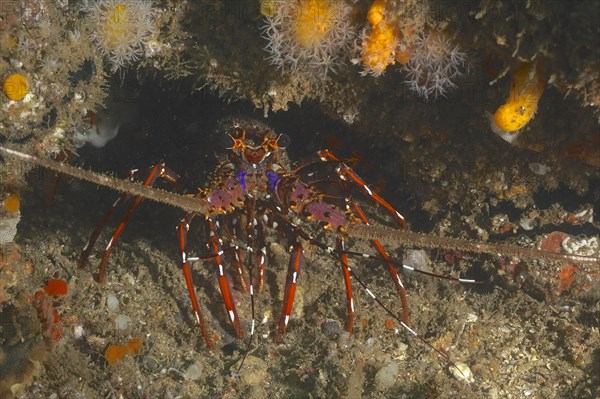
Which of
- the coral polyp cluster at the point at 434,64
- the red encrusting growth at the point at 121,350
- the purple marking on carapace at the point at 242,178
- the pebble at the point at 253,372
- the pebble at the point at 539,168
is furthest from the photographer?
the purple marking on carapace at the point at 242,178

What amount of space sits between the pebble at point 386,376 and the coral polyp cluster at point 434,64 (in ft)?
6.21

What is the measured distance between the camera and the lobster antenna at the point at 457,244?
248 cm

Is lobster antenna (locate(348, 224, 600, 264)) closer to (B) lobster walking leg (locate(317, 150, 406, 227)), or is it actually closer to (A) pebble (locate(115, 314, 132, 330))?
(B) lobster walking leg (locate(317, 150, 406, 227))

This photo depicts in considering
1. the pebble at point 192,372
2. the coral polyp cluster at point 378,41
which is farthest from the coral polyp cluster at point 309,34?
the pebble at point 192,372

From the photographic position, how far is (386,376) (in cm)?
317

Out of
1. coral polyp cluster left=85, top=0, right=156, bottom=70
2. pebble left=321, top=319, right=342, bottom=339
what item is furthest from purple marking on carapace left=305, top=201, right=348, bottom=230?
coral polyp cluster left=85, top=0, right=156, bottom=70

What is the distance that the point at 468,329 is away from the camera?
149 inches

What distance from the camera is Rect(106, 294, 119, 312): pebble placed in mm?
3504

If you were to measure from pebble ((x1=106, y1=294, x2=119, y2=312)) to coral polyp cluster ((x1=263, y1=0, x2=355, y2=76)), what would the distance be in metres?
2.16

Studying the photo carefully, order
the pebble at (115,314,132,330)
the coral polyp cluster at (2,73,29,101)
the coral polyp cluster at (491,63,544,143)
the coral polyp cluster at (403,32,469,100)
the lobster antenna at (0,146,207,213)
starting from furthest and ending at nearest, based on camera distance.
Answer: the pebble at (115,314,132,330) < the coral polyp cluster at (2,73,29,101) < the coral polyp cluster at (403,32,469,100) < the coral polyp cluster at (491,63,544,143) < the lobster antenna at (0,146,207,213)

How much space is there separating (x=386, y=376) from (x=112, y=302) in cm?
210

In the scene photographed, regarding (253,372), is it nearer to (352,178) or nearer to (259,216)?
(259,216)

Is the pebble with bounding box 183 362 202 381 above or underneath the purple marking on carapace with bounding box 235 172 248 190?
underneath

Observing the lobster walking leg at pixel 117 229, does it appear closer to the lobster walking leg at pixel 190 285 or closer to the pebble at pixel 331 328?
the lobster walking leg at pixel 190 285
